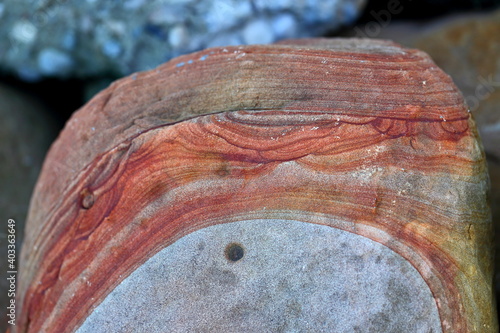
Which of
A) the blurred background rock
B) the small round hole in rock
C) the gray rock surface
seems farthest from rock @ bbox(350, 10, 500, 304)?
the small round hole in rock

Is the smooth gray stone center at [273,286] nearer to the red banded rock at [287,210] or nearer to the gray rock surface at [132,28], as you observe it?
the red banded rock at [287,210]

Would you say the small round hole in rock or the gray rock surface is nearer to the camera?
the small round hole in rock

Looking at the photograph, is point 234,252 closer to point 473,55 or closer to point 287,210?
point 287,210

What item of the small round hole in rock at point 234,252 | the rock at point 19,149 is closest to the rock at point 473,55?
the small round hole in rock at point 234,252

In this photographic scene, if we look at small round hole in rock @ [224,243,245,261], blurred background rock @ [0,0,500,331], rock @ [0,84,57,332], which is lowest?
small round hole in rock @ [224,243,245,261]

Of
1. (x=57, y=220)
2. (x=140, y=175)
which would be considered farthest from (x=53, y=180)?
(x=140, y=175)

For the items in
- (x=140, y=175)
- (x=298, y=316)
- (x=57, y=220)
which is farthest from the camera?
(x=57, y=220)

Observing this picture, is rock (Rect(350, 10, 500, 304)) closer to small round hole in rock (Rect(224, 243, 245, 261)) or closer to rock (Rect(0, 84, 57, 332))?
small round hole in rock (Rect(224, 243, 245, 261))

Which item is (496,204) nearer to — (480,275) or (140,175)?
(480,275)
